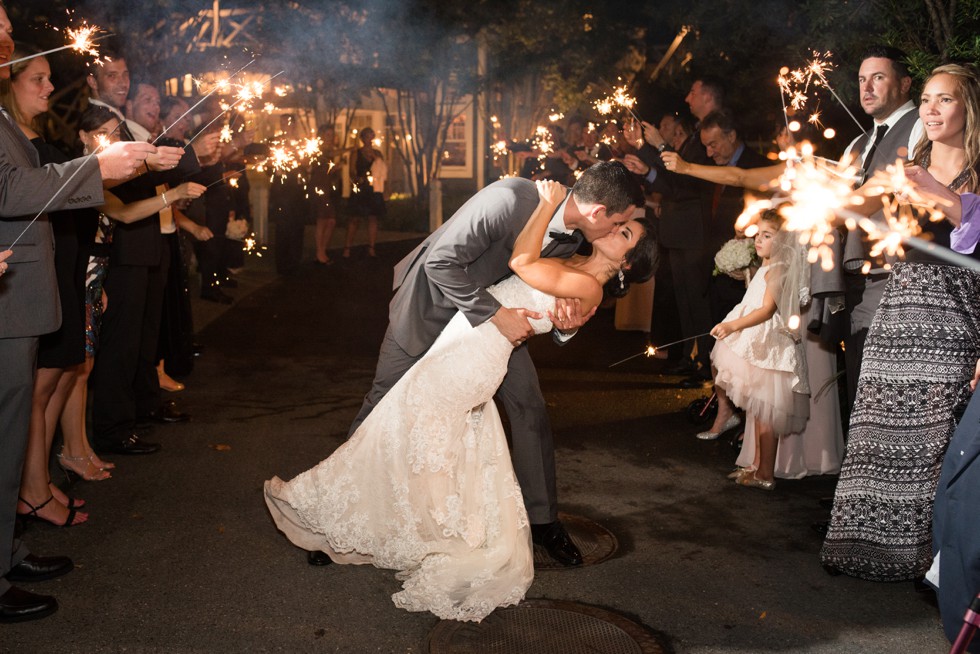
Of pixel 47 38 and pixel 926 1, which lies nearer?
pixel 926 1

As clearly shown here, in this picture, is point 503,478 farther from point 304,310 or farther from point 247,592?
point 304,310

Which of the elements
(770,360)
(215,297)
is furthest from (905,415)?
(215,297)

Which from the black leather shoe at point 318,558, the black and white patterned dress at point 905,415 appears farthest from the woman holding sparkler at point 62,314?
the black and white patterned dress at point 905,415

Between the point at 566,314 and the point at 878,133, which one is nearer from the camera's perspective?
the point at 566,314

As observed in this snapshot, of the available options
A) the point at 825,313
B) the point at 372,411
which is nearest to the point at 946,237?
the point at 825,313

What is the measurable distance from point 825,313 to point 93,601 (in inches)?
167

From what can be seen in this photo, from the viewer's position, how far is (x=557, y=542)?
5.26m

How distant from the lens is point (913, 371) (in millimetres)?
4883

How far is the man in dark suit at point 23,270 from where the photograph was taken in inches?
167

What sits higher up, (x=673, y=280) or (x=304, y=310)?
(x=673, y=280)

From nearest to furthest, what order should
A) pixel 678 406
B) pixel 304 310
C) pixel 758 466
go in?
pixel 758 466 → pixel 678 406 → pixel 304 310

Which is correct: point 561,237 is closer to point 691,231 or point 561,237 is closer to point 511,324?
point 511,324

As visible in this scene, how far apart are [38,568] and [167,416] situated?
2921 mm

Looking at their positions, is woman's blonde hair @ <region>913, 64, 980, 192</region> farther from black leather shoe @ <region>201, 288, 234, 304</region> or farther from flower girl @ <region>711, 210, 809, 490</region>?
black leather shoe @ <region>201, 288, 234, 304</region>
